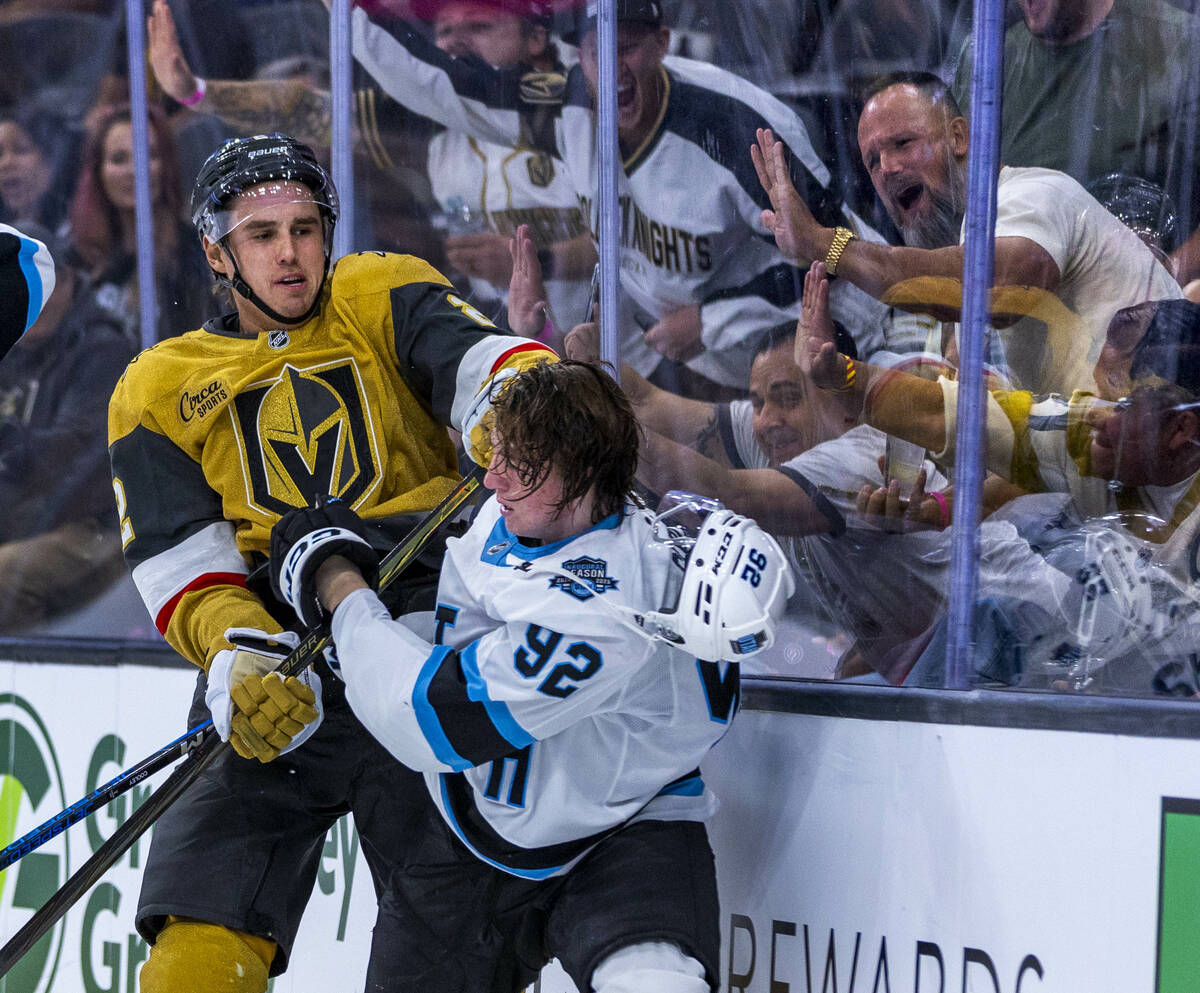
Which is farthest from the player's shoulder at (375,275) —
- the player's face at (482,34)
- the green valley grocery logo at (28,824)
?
the green valley grocery logo at (28,824)

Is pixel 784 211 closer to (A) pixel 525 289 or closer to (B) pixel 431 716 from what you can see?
(A) pixel 525 289

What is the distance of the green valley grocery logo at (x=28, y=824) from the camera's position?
278 centimetres

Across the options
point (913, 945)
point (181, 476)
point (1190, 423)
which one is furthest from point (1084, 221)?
point (181, 476)

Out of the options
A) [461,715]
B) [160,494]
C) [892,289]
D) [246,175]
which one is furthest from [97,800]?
[892,289]

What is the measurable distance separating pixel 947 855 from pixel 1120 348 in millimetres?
642

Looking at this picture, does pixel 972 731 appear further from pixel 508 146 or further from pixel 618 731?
pixel 508 146

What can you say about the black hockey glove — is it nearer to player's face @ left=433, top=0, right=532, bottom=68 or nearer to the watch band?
the watch band

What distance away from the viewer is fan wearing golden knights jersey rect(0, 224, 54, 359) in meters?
1.55

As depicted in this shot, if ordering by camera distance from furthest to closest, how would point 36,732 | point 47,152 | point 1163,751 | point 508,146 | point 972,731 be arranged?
point 47,152 → point 36,732 → point 508,146 → point 972,731 → point 1163,751

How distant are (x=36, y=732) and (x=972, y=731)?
76.6 inches

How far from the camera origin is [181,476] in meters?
1.97

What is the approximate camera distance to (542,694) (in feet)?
4.96

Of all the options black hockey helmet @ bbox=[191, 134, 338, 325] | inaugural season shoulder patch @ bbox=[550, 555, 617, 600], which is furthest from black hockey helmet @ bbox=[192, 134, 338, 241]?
inaugural season shoulder patch @ bbox=[550, 555, 617, 600]

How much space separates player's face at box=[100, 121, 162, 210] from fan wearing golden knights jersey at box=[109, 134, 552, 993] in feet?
3.69
